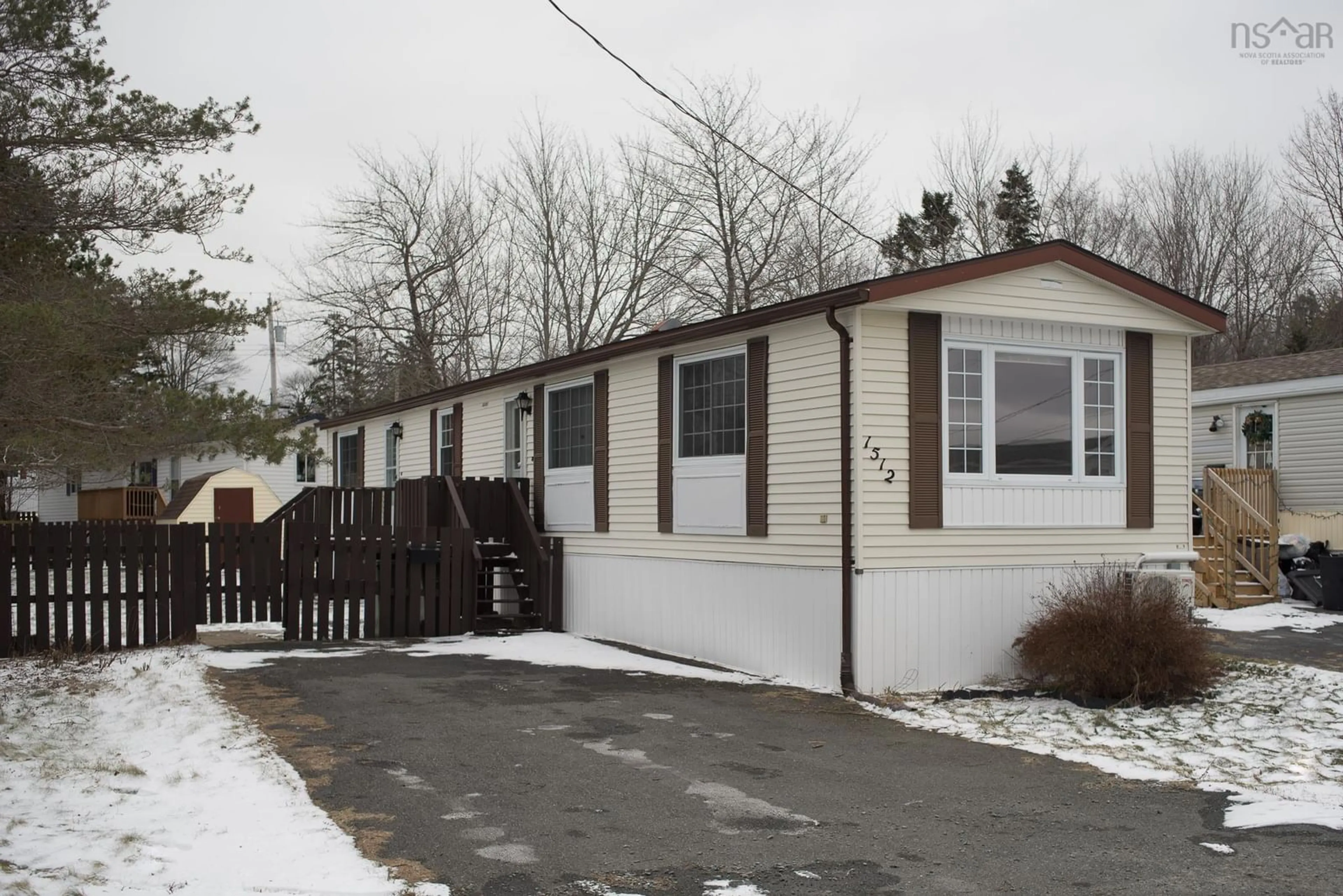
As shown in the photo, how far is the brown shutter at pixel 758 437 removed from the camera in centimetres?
1112

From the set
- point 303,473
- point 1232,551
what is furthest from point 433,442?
point 303,473

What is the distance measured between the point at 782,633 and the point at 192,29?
7276mm

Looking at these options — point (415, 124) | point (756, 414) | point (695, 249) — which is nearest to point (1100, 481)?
point (756, 414)

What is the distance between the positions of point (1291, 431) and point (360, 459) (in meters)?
15.8

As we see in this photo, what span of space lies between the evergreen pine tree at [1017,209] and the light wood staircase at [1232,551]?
48.9ft

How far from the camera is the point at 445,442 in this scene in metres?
18.5

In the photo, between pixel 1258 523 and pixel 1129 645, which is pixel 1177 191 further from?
pixel 1129 645

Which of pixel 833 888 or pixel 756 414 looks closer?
pixel 833 888

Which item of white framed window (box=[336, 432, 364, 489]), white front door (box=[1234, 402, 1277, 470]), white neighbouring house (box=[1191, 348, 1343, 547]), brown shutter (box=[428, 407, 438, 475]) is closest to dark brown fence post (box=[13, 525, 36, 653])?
brown shutter (box=[428, 407, 438, 475])

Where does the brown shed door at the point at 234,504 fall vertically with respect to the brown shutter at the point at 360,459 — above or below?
below

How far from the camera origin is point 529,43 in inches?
480

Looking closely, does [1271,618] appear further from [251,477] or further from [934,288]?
[251,477]

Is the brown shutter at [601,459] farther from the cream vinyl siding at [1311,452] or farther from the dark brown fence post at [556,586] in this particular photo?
the cream vinyl siding at [1311,452]

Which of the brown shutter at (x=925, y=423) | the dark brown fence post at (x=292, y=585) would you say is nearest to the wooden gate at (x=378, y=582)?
the dark brown fence post at (x=292, y=585)
